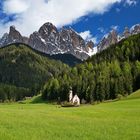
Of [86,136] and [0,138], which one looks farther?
[86,136]

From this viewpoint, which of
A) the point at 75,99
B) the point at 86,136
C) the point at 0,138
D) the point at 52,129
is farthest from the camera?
the point at 75,99

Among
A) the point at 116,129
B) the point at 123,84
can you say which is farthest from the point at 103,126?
the point at 123,84

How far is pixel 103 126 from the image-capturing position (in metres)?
36.3

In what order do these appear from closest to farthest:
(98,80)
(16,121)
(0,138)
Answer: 1. (0,138)
2. (16,121)
3. (98,80)

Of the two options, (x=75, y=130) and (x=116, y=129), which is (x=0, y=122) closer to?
(x=75, y=130)

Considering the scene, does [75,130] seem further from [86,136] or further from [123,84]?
[123,84]

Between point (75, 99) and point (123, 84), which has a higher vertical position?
point (123, 84)

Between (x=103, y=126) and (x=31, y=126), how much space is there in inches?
275

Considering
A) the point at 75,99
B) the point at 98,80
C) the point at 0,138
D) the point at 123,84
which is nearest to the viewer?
the point at 0,138

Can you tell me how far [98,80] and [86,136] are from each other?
16943cm

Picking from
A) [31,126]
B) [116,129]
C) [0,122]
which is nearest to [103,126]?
[116,129]

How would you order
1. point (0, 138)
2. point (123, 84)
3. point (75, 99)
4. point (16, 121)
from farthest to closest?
point (123, 84) → point (75, 99) → point (16, 121) → point (0, 138)

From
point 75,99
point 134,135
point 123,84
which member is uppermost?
point 123,84

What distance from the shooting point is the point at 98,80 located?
7854 inches
